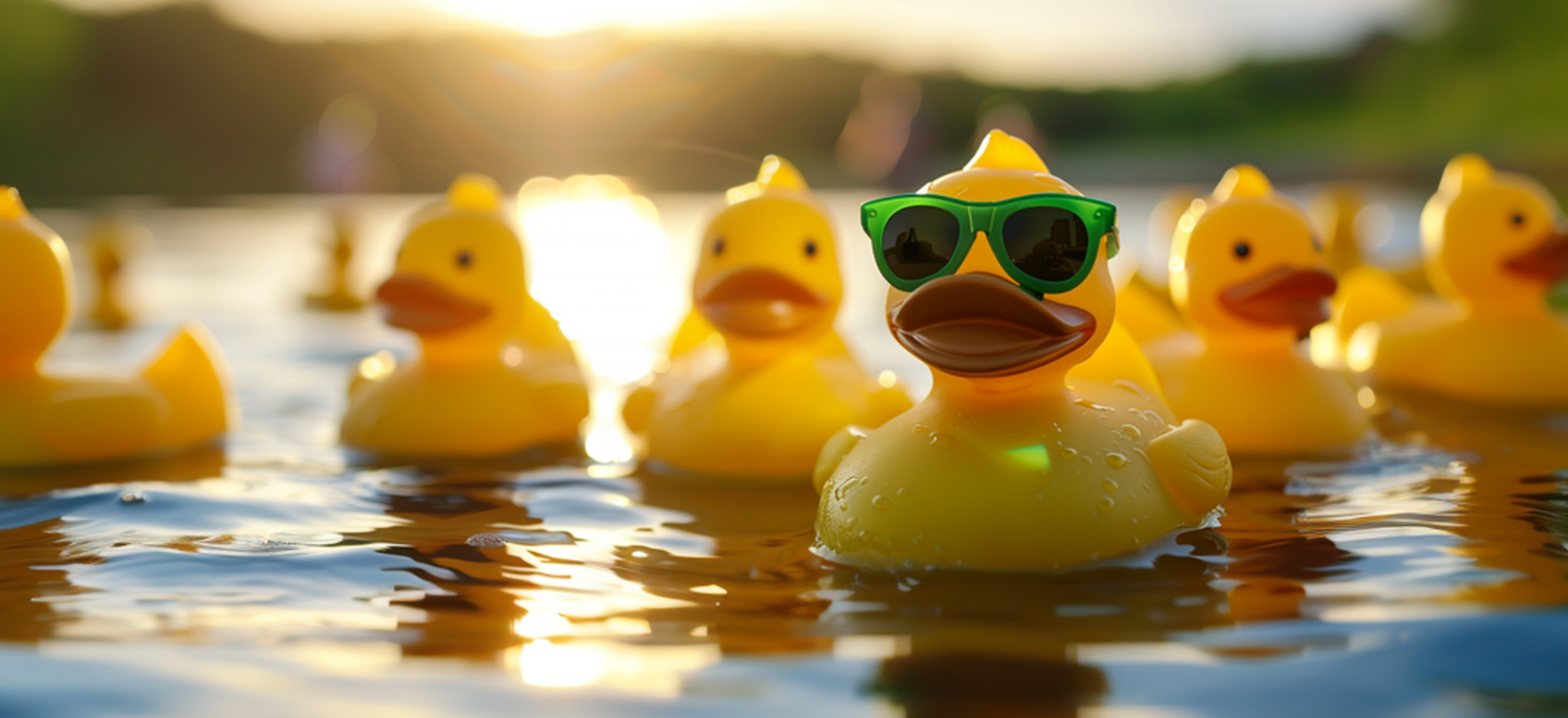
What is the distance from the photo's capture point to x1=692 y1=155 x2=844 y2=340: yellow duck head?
17.5ft

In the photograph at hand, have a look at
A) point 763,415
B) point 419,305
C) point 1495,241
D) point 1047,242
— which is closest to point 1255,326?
point 1495,241

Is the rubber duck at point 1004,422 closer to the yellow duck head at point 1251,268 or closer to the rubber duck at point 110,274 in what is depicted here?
the yellow duck head at point 1251,268

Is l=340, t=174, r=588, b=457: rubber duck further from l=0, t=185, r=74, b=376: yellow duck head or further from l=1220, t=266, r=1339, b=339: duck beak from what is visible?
l=1220, t=266, r=1339, b=339: duck beak

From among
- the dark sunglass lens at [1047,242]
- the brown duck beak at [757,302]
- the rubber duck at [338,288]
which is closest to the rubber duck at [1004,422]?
the dark sunglass lens at [1047,242]

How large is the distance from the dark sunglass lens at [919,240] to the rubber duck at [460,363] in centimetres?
258

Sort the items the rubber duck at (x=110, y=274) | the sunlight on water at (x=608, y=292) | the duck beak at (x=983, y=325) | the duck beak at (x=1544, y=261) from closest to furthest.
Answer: the duck beak at (x=983, y=325)
the duck beak at (x=1544, y=261)
the sunlight on water at (x=608, y=292)
the rubber duck at (x=110, y=274)

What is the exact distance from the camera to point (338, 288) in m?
12.5

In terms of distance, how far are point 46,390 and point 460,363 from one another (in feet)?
5.35

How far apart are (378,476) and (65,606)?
1.93 metres

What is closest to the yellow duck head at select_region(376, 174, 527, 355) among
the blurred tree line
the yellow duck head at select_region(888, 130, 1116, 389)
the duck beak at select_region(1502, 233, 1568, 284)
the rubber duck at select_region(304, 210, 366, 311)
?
the yellow duck head at select_region(888, 130, 1116, 389)

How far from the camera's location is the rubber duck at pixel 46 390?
5.56 m

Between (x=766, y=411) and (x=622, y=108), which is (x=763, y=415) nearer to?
(x=766, y=411)

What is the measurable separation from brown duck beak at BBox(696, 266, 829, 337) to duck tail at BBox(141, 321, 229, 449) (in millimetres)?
2329

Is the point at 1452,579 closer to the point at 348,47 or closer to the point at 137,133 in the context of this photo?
the point at 137,133
